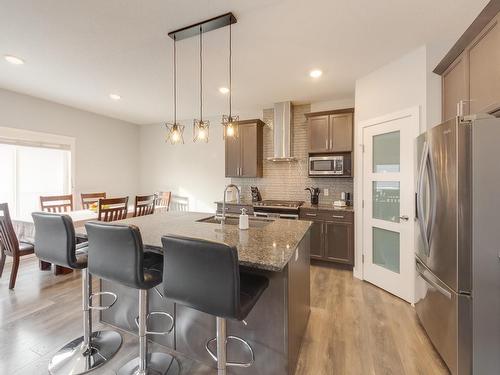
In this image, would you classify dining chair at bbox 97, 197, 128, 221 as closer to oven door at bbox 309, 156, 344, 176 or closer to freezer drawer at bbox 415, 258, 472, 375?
oven door at bbox 309, 156, 344, 176

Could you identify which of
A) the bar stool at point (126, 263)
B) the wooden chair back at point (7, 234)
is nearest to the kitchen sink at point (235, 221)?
the bar stool at point (126, 263)

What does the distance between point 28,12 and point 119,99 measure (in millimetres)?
2220

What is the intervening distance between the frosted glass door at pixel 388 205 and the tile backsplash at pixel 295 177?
0.98 metres

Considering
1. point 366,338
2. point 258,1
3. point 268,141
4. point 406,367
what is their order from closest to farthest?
point 406,367 → point 258,1 → point 366,338 → point 268,141

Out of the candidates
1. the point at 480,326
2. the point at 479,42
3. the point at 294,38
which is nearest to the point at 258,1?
the point at 294,38

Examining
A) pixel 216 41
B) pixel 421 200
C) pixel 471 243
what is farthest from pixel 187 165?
pixel 471 243

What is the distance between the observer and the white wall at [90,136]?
379cm

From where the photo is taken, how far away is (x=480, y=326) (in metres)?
1.49

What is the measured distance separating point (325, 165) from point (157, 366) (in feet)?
11.0

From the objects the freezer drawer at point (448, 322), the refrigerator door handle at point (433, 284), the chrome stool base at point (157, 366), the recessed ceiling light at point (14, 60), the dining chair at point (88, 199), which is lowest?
the chrome stool base at point (157, 366)

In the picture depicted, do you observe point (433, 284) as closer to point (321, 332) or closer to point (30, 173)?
point (321, 332)

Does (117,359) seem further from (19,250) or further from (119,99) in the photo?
(119,99)

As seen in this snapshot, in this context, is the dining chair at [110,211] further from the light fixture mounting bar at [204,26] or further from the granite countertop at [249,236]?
the light fixture mounting bar at [204,26]

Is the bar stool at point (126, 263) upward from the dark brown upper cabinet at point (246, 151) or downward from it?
downward
